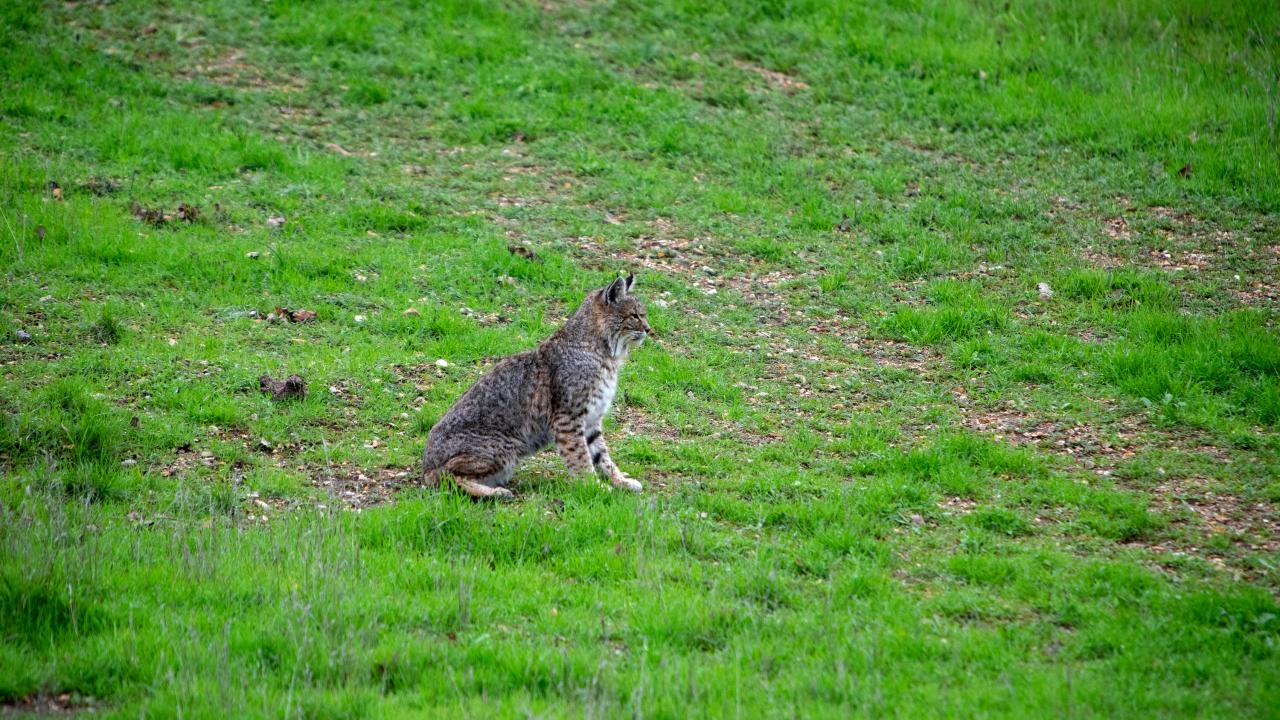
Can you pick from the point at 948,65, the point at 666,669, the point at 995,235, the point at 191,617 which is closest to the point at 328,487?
the point at 191,617

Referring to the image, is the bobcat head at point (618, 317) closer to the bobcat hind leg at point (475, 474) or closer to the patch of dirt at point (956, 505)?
the bobcat hind leg at point (475, 474)

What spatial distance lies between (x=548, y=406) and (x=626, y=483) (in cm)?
97

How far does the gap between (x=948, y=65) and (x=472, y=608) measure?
1354cm

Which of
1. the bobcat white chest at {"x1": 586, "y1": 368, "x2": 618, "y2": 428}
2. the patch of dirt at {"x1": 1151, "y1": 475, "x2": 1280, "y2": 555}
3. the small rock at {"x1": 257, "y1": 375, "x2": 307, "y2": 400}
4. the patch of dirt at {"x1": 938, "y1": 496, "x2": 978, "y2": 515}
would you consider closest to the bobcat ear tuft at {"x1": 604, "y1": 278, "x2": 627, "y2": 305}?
the bobcat white chest at {"x1": 586, "y1": 368, "x2": 618, "y2": 428}

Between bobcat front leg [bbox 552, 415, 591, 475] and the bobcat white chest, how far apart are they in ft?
0.44

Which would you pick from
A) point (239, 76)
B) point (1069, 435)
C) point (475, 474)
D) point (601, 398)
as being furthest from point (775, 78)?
point (475, 474)

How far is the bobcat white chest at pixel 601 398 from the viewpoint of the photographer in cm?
1030

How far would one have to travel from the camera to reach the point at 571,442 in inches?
400

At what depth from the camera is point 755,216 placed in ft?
51.5

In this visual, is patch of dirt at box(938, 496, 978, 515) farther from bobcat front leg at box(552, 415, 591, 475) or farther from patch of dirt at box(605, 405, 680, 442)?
bobcat front leg at box(552, 415, 591, 475)

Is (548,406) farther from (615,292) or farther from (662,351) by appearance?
(662,351)

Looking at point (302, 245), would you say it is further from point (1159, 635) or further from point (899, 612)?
point (1159, 635)

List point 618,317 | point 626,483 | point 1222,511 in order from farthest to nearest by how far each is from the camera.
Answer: point 618,317 → point 626,483 → point 1222,511

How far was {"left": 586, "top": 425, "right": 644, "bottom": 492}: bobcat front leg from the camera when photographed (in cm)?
989
